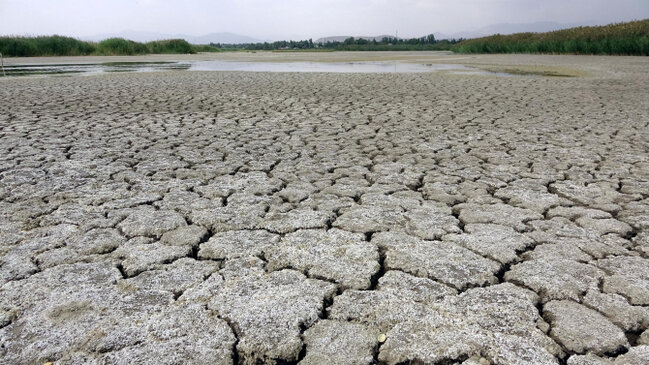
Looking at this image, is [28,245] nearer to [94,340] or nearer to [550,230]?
[94,340]

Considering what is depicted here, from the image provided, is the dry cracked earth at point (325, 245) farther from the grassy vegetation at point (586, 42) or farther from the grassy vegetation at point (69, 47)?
the grassy vegetation at point (69, 47)

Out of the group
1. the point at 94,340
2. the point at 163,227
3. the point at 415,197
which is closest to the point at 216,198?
the point at 163,227

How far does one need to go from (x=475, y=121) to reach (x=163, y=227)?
14.2 ft

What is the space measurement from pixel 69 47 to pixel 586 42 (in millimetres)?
28311

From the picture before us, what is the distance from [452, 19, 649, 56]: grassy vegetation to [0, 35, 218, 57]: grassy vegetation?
76.7 ft

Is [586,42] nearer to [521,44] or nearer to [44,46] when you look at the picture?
[521,44]

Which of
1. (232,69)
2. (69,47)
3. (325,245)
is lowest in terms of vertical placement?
(325,245)

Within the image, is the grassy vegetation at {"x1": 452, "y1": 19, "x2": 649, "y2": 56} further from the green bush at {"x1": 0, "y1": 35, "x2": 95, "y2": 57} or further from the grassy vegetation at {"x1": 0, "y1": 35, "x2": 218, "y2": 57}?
the green bush at {"x1": 0, "y1": 35, "x2": 95, "y2": 57}

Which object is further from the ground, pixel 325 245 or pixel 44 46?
pixel 44 46

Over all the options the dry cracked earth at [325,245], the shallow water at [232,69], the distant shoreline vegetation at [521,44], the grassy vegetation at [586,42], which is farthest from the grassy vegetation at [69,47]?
the dry cracked earth at [325,245]

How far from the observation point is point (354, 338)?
64.9 inches

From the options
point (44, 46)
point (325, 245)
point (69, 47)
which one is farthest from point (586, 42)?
point (44, 46)

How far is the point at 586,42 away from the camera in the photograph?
21953 millimetres

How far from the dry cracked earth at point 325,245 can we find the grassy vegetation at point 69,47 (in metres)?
24.3
